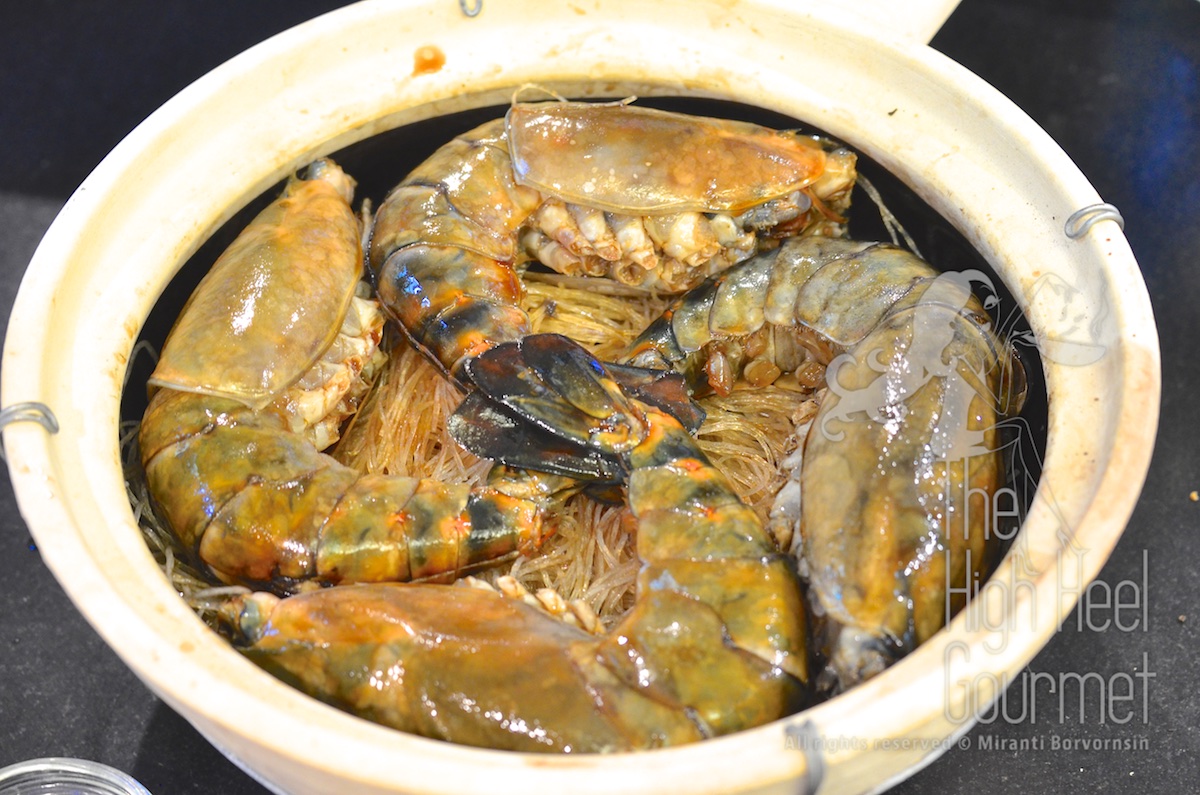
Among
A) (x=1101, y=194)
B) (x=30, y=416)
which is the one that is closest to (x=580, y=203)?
(x=30, y=416)

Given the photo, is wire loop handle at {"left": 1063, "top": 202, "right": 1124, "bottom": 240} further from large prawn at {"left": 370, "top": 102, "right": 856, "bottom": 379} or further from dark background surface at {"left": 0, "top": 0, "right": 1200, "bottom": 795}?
dark background surface at {"left": 0, "top": 0, "right": 1200, "bottom": 795}

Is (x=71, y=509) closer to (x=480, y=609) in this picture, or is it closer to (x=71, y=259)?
(x=71, y=259)

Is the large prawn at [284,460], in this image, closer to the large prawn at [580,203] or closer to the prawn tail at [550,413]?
the prawn tail at [550,413]

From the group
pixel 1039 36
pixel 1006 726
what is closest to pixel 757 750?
pixel 1006 726

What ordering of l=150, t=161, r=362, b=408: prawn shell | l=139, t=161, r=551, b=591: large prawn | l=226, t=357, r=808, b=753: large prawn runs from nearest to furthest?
1. l=226, t=357, r=808, b=753: large prawn
2. l=139, t=161, r=551, b=591: large prawn
3. l=150, t=161, r=362, b=408: prawn shell

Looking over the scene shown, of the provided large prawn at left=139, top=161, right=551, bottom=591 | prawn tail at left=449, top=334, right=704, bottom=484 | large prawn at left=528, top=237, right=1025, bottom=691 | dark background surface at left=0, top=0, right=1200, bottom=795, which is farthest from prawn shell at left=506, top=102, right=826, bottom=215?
dark background surface at left=0, top=0, right=1200, bottom=795

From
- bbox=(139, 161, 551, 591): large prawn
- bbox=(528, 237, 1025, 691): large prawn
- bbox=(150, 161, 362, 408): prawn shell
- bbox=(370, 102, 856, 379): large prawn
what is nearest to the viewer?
bbox=(528, 237, 1025, 691): large prawn
